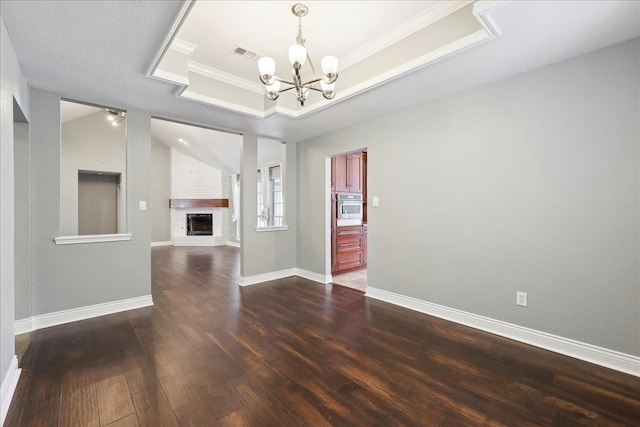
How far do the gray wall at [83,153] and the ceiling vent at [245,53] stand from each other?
5.36 meters

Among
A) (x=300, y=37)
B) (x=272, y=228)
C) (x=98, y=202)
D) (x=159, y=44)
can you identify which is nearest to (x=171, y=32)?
(x=159, y=44)

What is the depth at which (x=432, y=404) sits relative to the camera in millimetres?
1680

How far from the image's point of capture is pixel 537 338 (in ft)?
7.85

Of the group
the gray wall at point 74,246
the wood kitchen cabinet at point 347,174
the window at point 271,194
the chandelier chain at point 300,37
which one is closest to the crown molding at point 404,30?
the chandelier chain at point 300,37

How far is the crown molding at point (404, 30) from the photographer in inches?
83.1

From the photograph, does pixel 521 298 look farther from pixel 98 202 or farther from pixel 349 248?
pixel 98 202

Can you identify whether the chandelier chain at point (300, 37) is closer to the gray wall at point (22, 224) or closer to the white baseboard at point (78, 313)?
the gray wall at point (22, 224)

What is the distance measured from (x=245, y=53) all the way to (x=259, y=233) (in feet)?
8.72

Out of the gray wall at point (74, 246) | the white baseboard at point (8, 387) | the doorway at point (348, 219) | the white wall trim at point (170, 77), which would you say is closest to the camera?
the white baseboard at point (8, 387)

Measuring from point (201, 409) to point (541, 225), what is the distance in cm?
298

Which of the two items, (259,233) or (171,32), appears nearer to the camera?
(171,32)

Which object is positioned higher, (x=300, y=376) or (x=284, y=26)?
(x=284, y=26)

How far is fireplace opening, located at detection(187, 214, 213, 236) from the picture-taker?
367 inches

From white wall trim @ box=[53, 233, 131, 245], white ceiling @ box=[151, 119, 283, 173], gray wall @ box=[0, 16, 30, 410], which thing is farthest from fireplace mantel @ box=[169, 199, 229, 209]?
gray wall @ box=[0, 16, 30, 410]
